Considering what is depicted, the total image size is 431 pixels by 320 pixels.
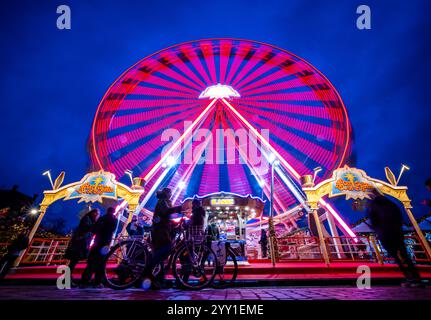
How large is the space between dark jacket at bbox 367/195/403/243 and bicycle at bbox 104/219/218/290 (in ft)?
9.79

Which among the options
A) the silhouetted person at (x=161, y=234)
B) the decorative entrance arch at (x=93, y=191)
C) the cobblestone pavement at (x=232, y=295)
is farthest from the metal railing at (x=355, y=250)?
the decorative entrance arch at (x=93, y=191)

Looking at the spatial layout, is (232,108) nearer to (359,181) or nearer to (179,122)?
(179,122)

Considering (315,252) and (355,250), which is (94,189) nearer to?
(315,252)

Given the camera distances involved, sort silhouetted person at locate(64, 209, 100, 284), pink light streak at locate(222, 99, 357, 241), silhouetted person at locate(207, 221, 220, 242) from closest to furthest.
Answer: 1. silhouetted person at locate(207, 221, 220, 242)
2. silhouetted person at locate(64, 209, 100, 284)
3. pink light streak at locate(222, 99, 357, 241)

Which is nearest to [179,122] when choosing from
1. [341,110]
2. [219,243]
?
[341,110]

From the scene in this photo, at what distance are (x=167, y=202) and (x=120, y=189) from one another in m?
5.65

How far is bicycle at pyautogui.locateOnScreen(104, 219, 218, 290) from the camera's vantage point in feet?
11.4

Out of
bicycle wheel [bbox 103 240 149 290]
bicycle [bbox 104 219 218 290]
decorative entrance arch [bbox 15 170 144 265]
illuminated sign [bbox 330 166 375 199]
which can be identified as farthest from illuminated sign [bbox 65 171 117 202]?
illuminated sign [bbox 330 166 375 199]

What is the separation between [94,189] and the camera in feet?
27.5

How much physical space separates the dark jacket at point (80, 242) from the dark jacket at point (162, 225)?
1.98 meters

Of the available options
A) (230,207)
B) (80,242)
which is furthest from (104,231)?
(230,207)

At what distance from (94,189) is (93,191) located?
3.1 inches

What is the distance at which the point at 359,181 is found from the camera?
817 centimetres

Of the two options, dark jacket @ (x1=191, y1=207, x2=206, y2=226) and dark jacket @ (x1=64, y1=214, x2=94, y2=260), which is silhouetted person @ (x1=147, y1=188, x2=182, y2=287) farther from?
dark jacket @ (x1=64, y1=214, x2=94, y2=260)
